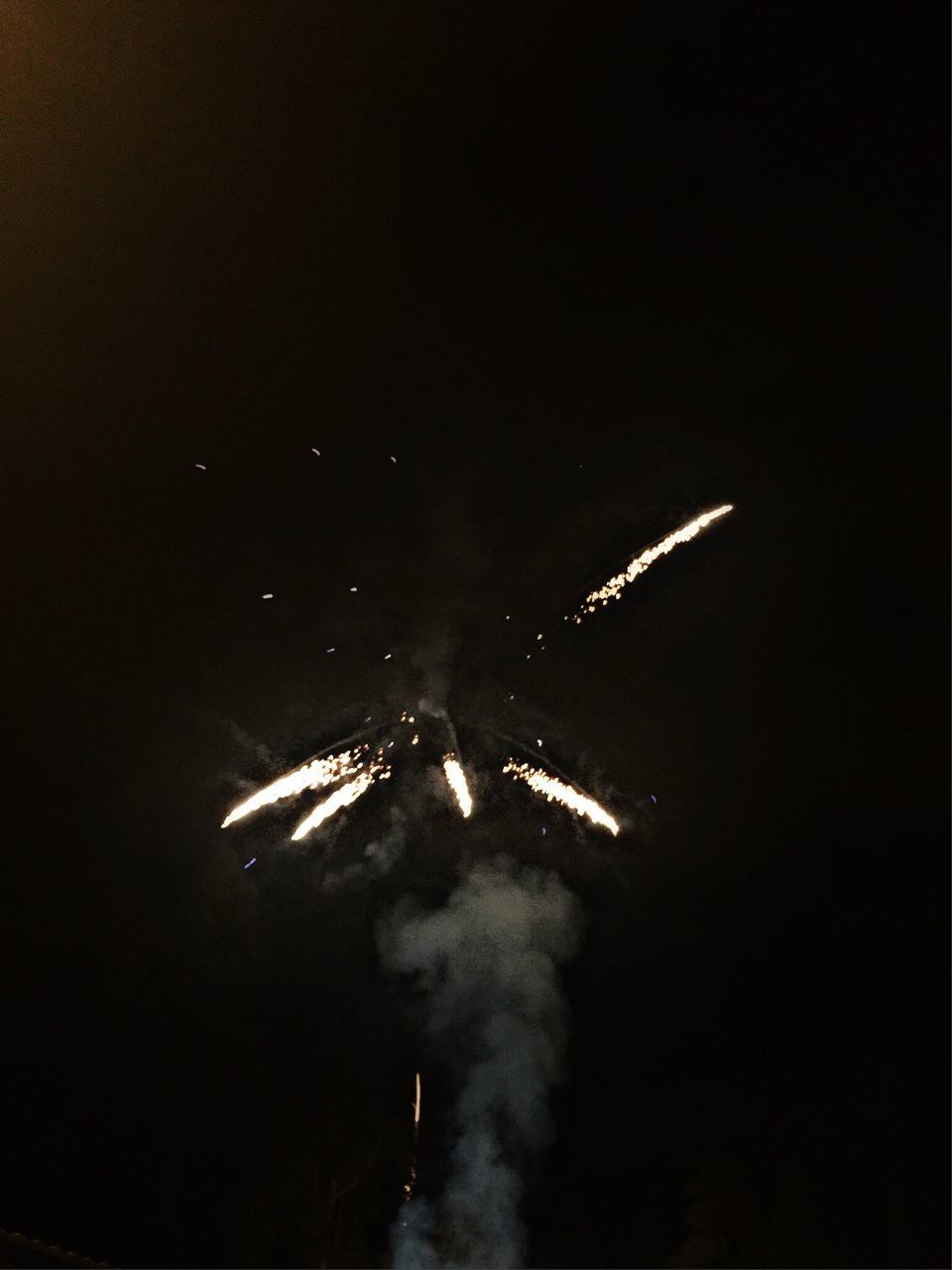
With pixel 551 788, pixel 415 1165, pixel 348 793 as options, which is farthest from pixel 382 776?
pixel 415 1165

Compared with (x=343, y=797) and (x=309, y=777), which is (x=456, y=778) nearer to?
(x=343, y=797)

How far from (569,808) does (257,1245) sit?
13424mm

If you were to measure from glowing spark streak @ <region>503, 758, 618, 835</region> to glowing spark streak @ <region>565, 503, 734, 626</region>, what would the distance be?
2409 mm

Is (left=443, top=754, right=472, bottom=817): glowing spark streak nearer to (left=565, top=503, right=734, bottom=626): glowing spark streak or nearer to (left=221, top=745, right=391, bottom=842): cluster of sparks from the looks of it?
Result: (left=221, top=745, right=391, bottom=842): cluster of sparks

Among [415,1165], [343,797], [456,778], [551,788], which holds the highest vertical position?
[343,797]

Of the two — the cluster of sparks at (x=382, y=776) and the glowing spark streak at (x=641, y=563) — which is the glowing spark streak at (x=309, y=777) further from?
the glowing spark streak at (x=641, y=563)

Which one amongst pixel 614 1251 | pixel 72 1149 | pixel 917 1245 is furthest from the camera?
pixel 72 1149

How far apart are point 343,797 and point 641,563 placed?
575cm

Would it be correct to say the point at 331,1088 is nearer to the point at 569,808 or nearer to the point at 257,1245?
the point at 257,1245

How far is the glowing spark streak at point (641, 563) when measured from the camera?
54.3 ft

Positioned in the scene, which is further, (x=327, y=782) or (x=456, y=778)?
(x=456, y=778)

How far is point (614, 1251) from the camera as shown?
23062 mm

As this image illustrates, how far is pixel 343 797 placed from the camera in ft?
56.6

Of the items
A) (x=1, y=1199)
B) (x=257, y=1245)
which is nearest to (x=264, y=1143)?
(x=257, y=1245)
